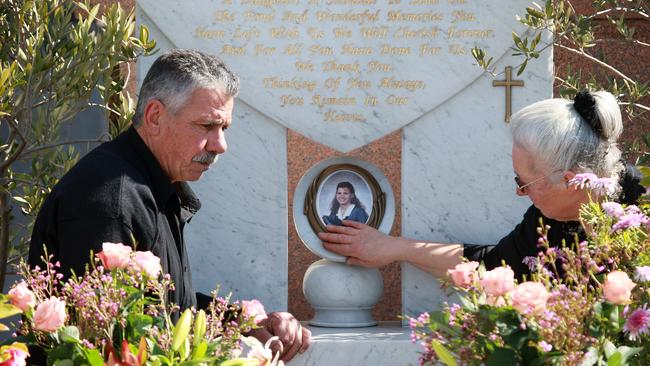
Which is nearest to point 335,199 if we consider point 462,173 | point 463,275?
point 462,173

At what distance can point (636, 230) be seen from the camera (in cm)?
256

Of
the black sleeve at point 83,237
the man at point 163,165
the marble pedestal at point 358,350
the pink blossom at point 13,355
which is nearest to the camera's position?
the pink blossom at point 13,355

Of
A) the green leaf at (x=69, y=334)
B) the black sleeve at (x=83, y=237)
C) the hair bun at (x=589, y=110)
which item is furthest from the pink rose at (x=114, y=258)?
the hair bun at (x=589, y=110)

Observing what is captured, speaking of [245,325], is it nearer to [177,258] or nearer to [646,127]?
[177,258]

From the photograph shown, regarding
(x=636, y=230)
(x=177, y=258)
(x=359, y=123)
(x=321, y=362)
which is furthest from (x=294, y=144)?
(x=636, y=230)

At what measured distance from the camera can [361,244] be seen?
4.57m

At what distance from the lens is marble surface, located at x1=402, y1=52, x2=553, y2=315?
484cm

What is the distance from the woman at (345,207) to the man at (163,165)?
2.52 ft

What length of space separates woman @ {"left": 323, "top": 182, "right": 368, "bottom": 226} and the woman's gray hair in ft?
3.17

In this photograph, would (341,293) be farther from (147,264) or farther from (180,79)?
(147,264)

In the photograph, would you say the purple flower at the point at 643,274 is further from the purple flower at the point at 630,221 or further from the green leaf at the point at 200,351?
the green leaf at the point at 200,351

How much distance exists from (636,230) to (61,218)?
5.80ft

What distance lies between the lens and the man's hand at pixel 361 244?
455cm

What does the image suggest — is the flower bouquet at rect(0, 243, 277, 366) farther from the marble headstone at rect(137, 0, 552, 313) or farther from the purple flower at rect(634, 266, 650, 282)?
the marble headstone at rect(137, 0, 552, 313)
